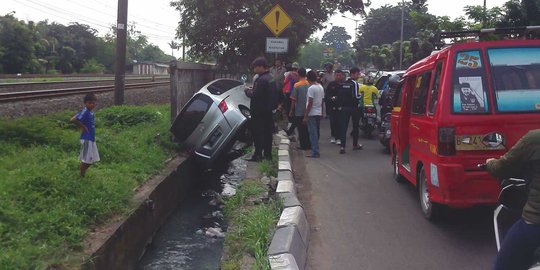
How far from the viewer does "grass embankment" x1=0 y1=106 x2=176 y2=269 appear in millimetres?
4730

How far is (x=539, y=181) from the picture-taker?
10.8ft

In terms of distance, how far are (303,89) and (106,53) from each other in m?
76.4

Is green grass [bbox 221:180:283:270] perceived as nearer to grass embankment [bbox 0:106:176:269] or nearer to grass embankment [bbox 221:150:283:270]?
grass embankment [bbox 221:150:283:270]

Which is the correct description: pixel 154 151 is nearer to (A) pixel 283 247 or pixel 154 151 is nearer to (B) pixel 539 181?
(A) pixel 283 247

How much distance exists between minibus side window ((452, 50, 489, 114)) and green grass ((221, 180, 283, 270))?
232 centimetres

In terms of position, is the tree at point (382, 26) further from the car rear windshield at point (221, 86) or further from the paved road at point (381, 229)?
the paved road at point (381, 229)

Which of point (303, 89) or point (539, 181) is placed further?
point (303, 89)

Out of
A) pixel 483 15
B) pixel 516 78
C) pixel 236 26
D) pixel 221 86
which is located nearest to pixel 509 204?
pixel 516 78

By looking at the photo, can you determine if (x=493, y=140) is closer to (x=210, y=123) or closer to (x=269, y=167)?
(x=269, y=167)

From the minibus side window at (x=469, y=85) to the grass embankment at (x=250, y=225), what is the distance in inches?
91.5

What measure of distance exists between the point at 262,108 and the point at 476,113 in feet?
15.2

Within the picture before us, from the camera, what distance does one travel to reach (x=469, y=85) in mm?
5457

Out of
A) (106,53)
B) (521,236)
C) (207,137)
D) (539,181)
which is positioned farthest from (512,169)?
(106,53)

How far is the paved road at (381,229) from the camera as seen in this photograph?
5.25 meters
